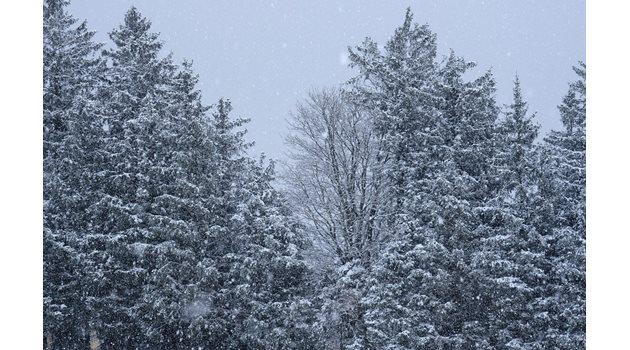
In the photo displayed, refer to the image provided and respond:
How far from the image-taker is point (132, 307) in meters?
19.5

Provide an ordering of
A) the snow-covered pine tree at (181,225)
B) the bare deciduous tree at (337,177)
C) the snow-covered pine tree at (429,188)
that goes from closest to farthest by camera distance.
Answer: the snow-covered pine tree at (181,225)
the snow-covered pine tree at (429,188)
the bare deciduous tree at (337,177)

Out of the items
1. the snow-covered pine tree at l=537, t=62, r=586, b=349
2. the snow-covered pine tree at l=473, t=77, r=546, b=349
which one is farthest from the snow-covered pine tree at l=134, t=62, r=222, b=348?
the snow-covered pine tree at l=537, t=62, r=586, b=349

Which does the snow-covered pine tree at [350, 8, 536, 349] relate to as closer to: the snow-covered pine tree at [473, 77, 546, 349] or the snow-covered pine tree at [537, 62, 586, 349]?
the snow-covered pine tree at [473, 77, 546, 349]

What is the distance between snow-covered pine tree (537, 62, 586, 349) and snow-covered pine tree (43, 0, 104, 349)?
12.9 m

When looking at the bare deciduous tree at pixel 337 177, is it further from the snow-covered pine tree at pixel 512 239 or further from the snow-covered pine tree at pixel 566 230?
the snow-covered pine tree at pixel 566 230

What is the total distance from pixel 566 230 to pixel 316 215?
23.3 ft

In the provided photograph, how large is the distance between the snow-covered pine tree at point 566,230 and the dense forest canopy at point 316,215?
6 centimetres

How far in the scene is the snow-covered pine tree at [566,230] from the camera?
63.4ft

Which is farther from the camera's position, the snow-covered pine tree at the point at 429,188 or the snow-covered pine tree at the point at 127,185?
the snow-covered pine tree at the point at 127,185

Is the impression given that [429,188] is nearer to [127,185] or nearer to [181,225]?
[181,225]

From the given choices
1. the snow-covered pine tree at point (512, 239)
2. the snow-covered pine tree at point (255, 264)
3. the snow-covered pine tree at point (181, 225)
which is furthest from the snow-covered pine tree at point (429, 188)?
the snow-covered pine tree at point (181, 225)
